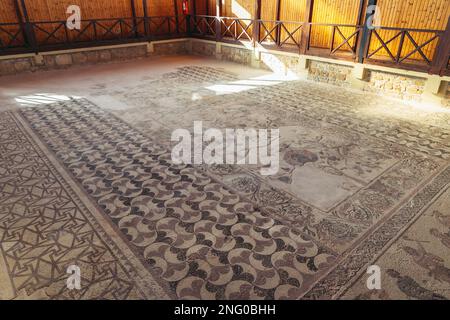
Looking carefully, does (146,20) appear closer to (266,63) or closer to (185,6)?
(185,6)

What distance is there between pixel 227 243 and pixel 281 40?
7809mm

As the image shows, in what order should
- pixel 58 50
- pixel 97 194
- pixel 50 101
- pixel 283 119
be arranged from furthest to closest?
pixel 58 50 → pixel 50 101 → pixel 283 119 → pixel 97 194

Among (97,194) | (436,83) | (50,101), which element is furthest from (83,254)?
(436,83)

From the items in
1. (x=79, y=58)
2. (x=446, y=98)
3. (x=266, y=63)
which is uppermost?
(x=79, y=58)

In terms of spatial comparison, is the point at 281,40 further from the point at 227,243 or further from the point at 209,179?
the point at 227,243

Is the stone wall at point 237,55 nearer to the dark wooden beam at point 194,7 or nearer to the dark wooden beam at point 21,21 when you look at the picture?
the dark wooden beam at point 194,7

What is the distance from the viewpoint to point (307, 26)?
24.8 feet

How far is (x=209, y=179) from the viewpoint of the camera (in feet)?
11.6

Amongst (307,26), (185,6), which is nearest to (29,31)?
(185,6)

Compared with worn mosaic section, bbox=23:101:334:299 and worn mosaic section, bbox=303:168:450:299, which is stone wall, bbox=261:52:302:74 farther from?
worn mosaic section, bbox=303:168:450:299

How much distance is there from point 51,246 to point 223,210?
1517 millimetres

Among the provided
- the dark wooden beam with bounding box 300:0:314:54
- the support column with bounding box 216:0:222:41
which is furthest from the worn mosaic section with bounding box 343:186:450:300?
the support column with bounding box 216:0:222:41

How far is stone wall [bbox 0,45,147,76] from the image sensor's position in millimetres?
8148
